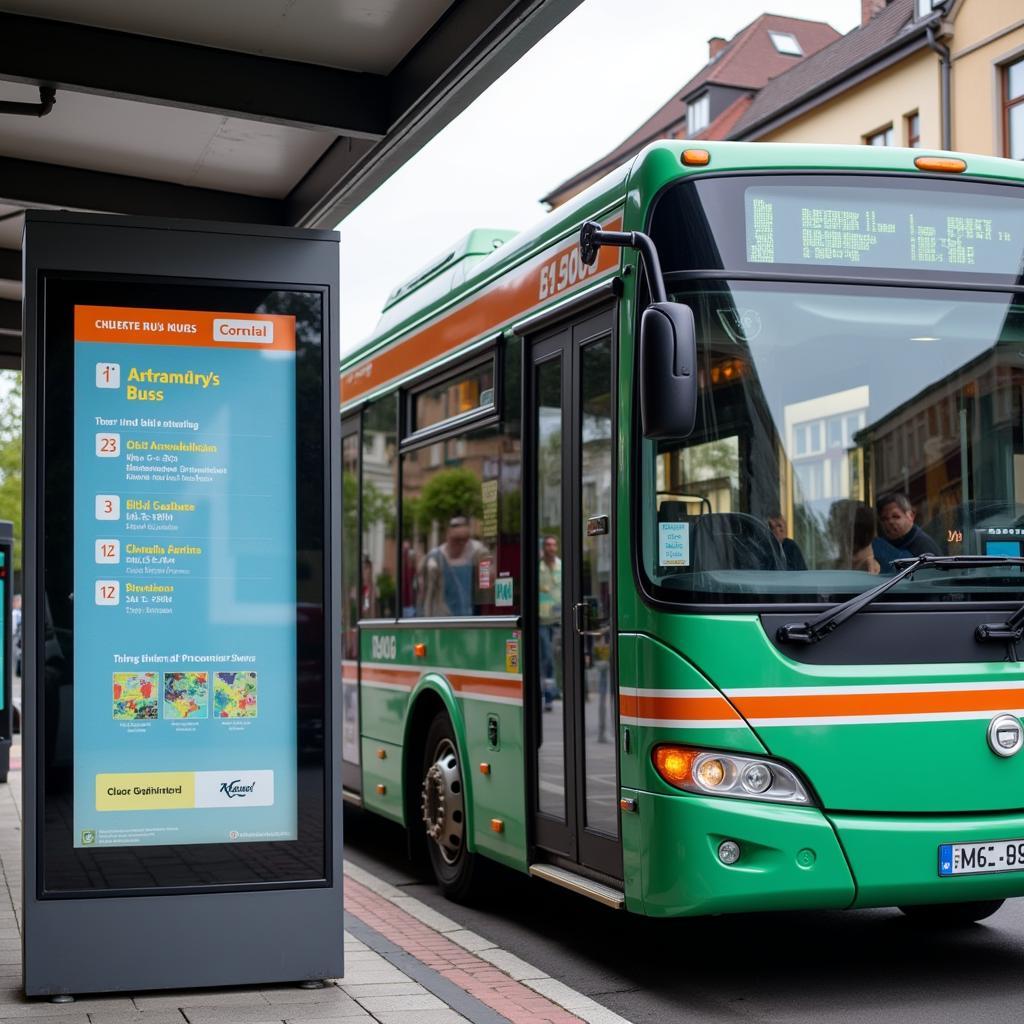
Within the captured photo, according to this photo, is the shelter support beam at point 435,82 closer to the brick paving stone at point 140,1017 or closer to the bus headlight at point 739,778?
the bus headlight at point 739,778

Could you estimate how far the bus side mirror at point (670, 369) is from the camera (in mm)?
5680

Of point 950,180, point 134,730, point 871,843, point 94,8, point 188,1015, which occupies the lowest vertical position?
point 188,1015

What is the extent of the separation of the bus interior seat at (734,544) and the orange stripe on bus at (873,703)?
49 cm

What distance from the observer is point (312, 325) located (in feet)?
20.3

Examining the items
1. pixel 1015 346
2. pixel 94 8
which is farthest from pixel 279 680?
pixel 1015 346

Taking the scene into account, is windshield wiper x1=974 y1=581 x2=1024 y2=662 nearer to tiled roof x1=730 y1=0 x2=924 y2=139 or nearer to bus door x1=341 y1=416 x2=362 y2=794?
bus door x1=341 y1=416 x2=362 y2=794

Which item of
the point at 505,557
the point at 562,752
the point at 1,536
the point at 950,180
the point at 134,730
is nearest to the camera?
the point at 134,730

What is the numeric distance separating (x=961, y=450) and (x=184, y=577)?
3.00 metres

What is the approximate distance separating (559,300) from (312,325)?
1.39 m

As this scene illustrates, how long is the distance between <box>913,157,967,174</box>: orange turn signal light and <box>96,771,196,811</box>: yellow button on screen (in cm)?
368

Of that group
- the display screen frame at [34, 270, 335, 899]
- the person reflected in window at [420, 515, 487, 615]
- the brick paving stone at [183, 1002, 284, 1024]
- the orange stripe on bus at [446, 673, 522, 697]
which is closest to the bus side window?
the person reflected in window at [420, 515, 487, 615]

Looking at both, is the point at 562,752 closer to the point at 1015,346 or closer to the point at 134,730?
the point at 134,730

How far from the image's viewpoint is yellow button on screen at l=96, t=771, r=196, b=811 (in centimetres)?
588

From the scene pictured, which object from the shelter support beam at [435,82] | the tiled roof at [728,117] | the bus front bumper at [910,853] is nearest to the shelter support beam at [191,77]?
the shelter support beam at [435,82]
